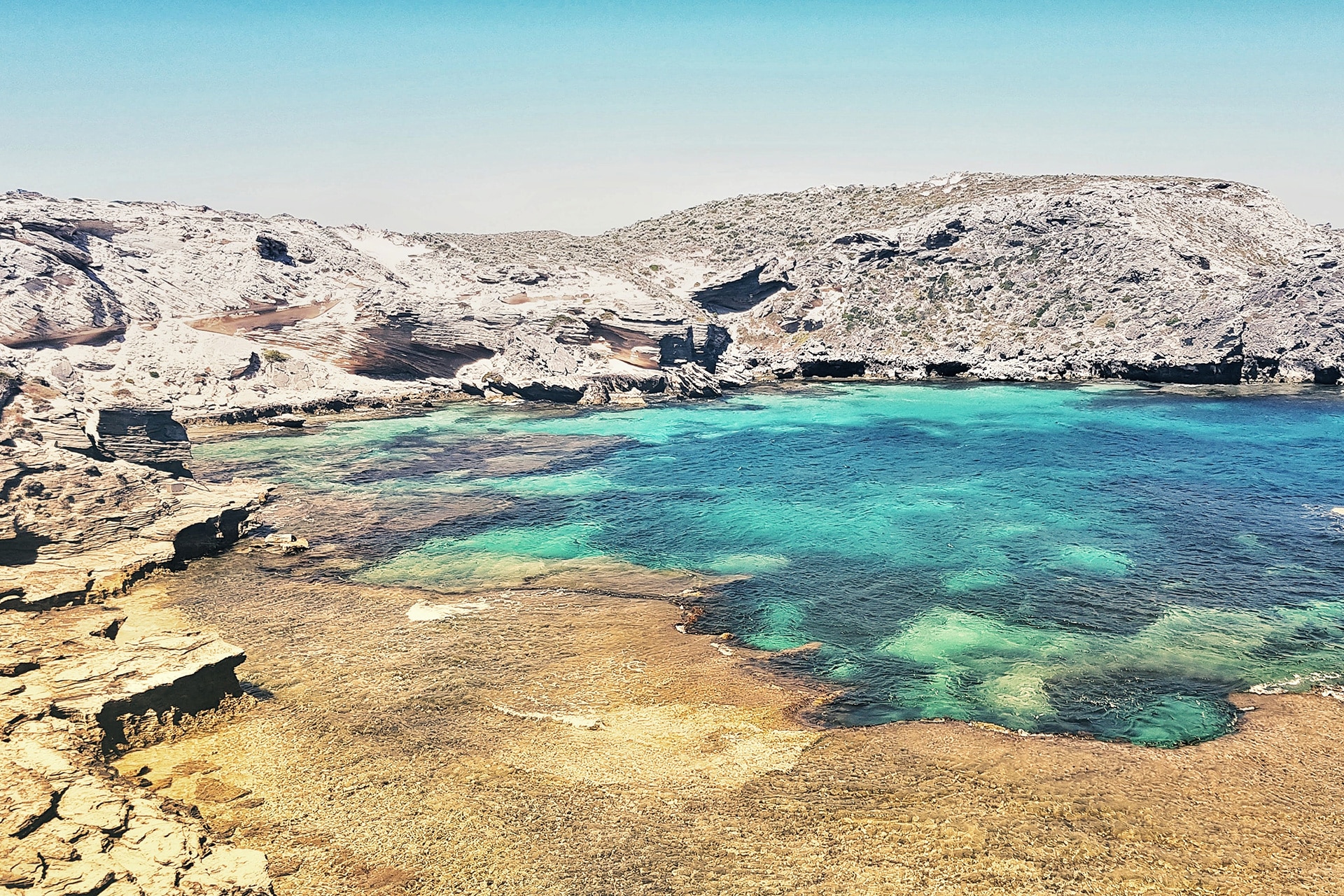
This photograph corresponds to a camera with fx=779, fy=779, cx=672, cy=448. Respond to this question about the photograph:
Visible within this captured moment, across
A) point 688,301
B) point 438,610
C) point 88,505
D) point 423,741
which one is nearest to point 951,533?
point 438,610

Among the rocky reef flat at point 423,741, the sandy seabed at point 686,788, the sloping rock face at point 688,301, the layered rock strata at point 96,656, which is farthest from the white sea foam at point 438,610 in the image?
the sloping rock face at point 688,301

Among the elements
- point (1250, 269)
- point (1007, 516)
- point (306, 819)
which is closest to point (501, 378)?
point (1007, 516)

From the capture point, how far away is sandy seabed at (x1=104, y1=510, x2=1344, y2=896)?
444 inches

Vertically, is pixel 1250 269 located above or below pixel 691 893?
above

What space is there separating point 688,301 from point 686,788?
3224 inches

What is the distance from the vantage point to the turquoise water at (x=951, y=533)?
19.3 m

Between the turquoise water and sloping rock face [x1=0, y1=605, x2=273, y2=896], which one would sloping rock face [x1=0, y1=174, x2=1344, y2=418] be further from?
sloping rock face [x1=0, y1=605, x2=273, y2=896]

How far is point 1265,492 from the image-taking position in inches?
1380

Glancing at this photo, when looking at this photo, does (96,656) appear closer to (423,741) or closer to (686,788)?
(423,741)

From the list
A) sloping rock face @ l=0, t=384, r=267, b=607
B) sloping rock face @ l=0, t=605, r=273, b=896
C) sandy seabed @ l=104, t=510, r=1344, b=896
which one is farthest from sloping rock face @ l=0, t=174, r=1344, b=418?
sandy seabed @ l=104, t=510, r=1344, b=896

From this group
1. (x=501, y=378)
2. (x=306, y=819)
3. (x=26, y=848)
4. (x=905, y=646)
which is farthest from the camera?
(x=501, y=378)

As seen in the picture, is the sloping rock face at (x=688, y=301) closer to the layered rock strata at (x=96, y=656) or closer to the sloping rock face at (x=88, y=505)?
the sloping rock face at (x=88, y=505)

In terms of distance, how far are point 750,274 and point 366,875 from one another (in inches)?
3353

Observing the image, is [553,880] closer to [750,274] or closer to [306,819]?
[306,819]
